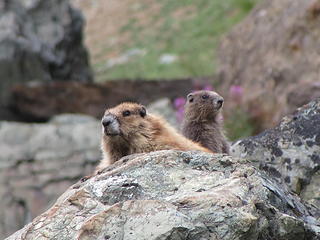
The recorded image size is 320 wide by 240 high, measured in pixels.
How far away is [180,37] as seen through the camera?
964 inches

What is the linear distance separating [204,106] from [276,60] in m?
Answer: 4.95

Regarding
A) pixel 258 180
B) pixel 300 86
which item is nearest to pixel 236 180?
pixel 258 180

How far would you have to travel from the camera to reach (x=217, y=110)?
866cm

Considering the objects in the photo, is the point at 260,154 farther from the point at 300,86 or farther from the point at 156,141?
the point at 300,86

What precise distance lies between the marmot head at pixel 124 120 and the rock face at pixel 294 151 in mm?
967

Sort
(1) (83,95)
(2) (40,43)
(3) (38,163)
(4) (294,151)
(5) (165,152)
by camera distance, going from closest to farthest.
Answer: (5) (165,152)
(4) (294,151)
(3) (38,163)
(1) (83,95)
(2) (40,43)

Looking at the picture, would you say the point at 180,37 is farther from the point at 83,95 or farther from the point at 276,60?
the point at 276,60

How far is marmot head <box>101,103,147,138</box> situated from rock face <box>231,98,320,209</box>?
97 cm

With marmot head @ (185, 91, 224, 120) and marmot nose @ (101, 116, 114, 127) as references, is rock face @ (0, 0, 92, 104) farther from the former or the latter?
marmot nose @ (101, 116, 114, 127)

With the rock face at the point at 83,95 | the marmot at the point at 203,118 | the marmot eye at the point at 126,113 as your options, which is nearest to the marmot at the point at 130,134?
the marmot eye at the point at 126,113

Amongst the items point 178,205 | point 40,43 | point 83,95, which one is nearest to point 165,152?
point 178,205

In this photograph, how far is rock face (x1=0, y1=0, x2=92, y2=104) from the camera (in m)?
16.0

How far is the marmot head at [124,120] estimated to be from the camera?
22.6 ft

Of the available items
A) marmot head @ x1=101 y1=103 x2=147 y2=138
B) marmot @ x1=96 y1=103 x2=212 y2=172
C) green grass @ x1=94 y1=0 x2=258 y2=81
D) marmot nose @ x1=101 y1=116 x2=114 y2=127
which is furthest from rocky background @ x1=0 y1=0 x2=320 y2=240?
green grass @ x1=94 y1=0 x2=258 y2=81
